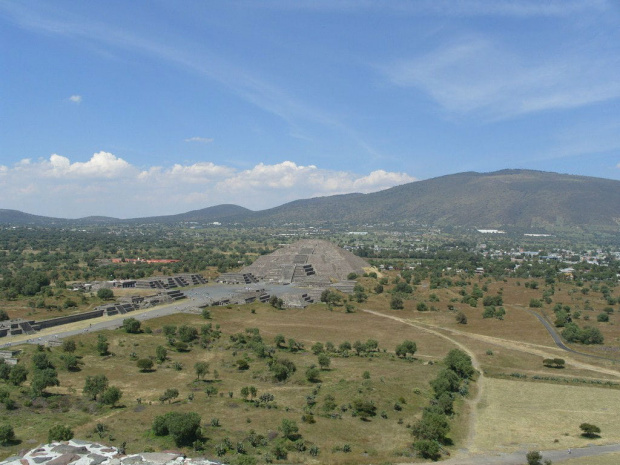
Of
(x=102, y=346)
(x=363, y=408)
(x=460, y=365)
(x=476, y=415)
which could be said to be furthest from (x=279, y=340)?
(x=476, y=415)

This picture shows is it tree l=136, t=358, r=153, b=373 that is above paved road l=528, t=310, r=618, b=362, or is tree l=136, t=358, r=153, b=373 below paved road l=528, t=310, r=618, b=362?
above

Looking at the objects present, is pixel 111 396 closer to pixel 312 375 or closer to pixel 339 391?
pixel 312 375

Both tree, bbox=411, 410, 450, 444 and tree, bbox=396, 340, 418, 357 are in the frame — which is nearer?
tree, bbox=411, 410, 450, 444

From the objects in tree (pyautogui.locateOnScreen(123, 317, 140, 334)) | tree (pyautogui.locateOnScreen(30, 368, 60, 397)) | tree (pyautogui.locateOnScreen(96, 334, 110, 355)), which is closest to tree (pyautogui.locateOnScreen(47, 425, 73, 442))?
tree (pyautogui.locateOnScreen(30, 368, 60, 397))

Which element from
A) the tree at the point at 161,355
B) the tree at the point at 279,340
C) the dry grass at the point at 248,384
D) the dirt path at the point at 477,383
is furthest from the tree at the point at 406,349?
the tree at the point at 161,355

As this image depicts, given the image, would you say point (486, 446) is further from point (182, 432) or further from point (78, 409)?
point (78, 409)

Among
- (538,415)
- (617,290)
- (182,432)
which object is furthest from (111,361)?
(617,290)

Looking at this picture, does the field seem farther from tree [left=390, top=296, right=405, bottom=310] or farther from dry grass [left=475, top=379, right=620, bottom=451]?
tree [left=390, top=296, right=405, bottom=310]
